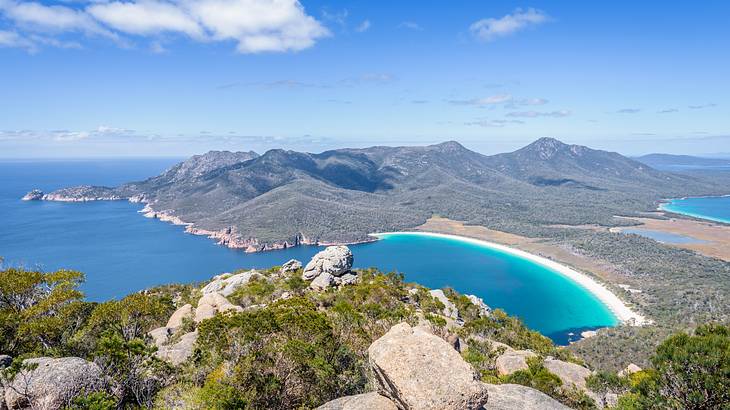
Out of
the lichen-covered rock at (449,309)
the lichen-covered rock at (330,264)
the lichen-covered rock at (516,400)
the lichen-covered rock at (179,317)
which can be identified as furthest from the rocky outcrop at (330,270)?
the lichen-covered rock at (516,400)

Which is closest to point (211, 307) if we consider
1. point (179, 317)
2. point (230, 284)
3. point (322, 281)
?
point (179, 317)

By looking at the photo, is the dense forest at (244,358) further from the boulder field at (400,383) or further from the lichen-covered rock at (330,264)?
the lichen-covered rock at (330,264)

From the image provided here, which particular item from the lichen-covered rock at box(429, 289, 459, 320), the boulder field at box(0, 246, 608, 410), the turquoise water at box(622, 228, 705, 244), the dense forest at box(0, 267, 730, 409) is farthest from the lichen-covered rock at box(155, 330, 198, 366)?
the turquoise water at box(622, 228, 705, 244)

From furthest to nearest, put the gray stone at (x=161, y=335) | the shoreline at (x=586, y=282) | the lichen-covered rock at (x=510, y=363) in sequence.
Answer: the shoreline at (x=586, y=282) < the lichen-covered rock at (x=510, y=363) < the gray stone at (x=161, y=335)

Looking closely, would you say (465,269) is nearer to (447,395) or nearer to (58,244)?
(447,395)

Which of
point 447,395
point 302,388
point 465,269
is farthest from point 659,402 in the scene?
point 465,269

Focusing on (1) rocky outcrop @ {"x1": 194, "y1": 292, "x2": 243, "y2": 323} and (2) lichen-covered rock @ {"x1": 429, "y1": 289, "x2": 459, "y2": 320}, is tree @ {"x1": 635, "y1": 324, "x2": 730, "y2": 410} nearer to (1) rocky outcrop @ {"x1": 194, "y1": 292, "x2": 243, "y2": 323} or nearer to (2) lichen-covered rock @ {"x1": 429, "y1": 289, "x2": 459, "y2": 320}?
(2) lichen-covered rock @ {"x1": 429, "y1": 289, "x2": 459, "y2": 320}

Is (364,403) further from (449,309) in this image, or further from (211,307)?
(449,309)
